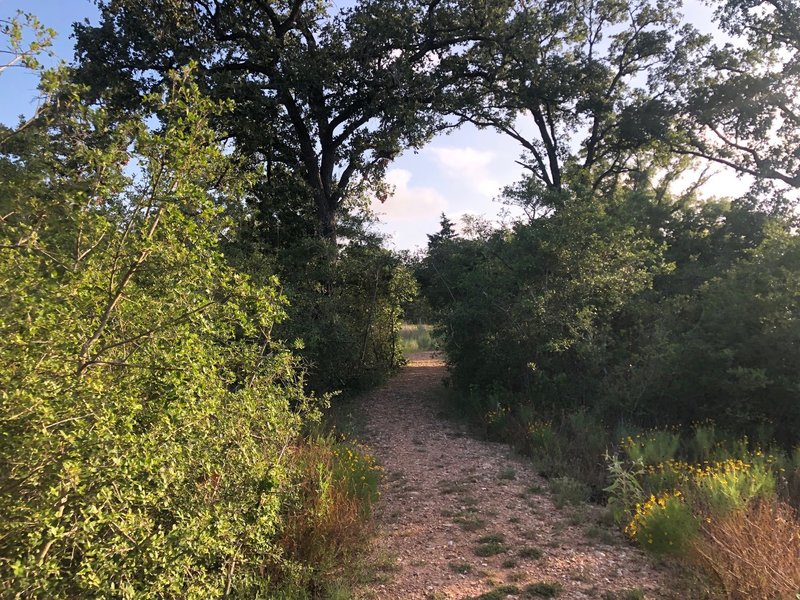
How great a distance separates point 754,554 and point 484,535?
2288 mm

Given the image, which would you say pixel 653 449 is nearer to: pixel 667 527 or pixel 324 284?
pixel 667 527

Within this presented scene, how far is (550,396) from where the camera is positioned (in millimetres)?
9164

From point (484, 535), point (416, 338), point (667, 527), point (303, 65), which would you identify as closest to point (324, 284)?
point (303, 65)

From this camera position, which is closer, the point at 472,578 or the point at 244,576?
the point at 244,576

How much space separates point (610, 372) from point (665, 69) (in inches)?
443

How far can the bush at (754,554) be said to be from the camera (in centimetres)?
312

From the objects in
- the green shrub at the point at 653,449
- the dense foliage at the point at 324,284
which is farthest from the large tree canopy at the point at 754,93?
the green shrub at the point at 653,449

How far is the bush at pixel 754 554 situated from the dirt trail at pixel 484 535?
480mm

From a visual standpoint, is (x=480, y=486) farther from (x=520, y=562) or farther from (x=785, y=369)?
(x=785, y=369)

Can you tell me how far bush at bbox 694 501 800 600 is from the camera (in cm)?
312

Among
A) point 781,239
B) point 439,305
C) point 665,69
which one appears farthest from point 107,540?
point 665,69

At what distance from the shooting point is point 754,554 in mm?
3309

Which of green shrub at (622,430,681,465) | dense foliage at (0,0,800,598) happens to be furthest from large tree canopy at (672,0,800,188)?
green shrub at (622,430,681,465)

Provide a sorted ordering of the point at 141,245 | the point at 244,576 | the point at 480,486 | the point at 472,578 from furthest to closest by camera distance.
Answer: the point at 480,486, the point at 472,578, the point at 244,576, the point at 141,245
